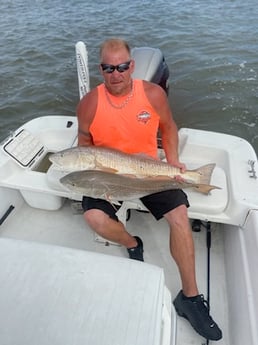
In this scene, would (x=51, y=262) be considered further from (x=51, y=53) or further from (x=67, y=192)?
(x=51, y=53)

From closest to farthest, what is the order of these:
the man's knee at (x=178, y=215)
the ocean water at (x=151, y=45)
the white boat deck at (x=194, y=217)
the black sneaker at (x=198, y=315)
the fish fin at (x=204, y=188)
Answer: the black sneaker at (x=198, y=315), the white boat deck at (x=194, y=217), the man's knee at (x=178, y=215), the fish fin at (x=204, y=188), the ocean water at (x=151, y=45)

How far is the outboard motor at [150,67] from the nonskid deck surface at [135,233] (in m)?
1.22

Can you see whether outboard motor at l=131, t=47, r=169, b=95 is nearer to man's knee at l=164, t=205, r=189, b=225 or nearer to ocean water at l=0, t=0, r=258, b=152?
man's knee at l=164, t=205, r=189, b=225

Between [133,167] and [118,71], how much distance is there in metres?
0.61

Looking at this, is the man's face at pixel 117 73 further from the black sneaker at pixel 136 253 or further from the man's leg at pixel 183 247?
the black sneaker at pixel 136 253

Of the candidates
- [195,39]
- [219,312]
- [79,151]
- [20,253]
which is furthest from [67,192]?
[195,39]

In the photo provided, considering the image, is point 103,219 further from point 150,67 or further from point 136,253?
point 150,67

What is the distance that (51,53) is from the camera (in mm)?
7594

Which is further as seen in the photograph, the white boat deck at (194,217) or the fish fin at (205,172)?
the fish fin at (205,172)

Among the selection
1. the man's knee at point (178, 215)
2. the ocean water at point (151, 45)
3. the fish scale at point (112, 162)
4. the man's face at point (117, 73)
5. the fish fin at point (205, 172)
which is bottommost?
the ocean water at point (151, 45)

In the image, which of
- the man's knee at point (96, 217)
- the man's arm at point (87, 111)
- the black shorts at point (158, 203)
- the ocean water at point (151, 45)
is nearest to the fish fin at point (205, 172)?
the black shorts at point (158, 203)

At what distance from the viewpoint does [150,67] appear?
3.34m

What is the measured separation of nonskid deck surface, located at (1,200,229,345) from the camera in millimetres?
2482

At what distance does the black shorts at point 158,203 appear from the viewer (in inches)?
92.6
